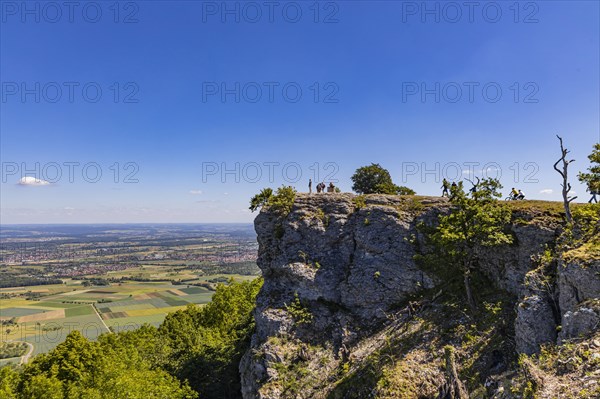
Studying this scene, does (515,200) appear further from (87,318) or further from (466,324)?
(87,318)

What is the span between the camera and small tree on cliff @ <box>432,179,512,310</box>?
23328mm

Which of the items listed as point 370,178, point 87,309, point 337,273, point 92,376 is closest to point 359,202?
point 337,273

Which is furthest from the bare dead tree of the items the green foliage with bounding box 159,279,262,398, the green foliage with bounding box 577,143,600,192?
the green foliage with bounding box 159,279,262,398

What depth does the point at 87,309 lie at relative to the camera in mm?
123125

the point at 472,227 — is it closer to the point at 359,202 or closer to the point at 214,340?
the point at 359,202

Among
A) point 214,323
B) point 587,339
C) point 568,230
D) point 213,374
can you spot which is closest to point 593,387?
point 587,339

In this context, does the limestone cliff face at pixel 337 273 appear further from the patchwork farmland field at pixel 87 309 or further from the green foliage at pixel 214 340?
the patchwork farmland field at pixel 87 309

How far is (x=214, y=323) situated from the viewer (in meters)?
47.8

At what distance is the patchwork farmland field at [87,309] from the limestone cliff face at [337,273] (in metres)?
83.3

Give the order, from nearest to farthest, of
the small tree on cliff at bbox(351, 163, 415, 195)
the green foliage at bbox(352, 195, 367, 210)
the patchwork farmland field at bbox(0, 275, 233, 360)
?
the green foliage at bbox(352, 195, 367, 210), the small tree on cliff at bbox(351, 163, 415, 195), the patchwork farmland field at bbox(0, 275, 233, 360)

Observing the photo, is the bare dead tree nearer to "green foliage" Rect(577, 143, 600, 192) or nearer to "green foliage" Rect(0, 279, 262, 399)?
"green foliage" Rect(577, 143, 600, 192)

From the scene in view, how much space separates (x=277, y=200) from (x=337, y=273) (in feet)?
33.1

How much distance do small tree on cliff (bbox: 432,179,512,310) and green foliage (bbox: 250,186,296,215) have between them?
15547 mm

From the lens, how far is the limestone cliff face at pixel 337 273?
982 inches
